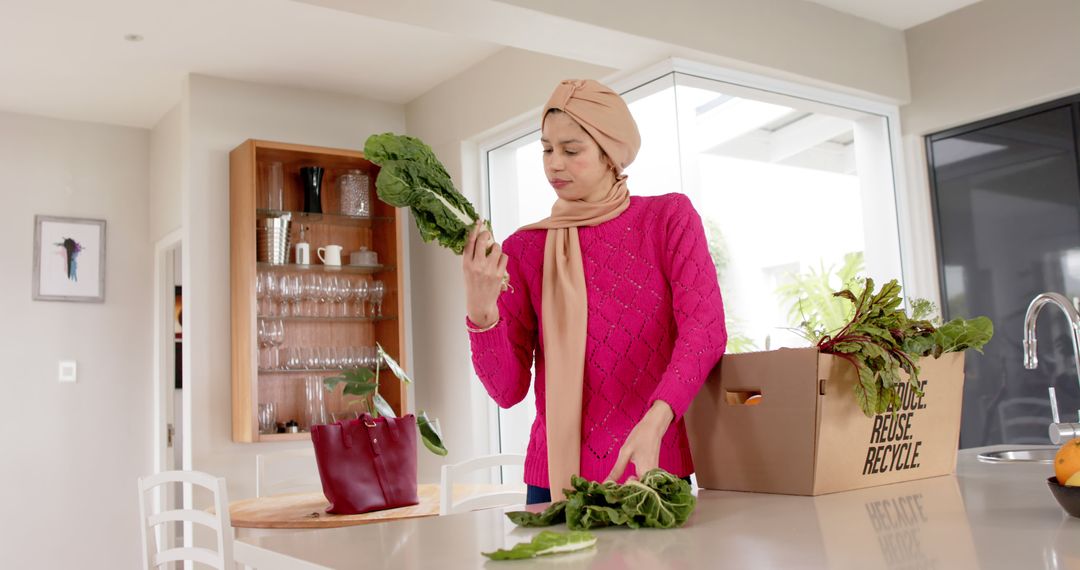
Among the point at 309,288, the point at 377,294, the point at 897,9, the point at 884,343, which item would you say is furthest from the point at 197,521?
the point at 897,9

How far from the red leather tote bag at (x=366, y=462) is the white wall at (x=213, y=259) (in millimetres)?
1598

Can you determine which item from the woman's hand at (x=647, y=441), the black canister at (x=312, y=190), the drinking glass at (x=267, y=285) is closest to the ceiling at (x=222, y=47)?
the black canister at (x=312, y=190)

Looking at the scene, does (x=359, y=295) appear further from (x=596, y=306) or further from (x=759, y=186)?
(x=596, y=306)

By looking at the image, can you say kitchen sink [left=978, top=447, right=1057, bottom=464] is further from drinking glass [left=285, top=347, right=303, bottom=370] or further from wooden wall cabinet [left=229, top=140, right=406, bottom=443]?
drinking glass [left=285, top=347, right=303, bottom=370]

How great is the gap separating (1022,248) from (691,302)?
2729 millimetres

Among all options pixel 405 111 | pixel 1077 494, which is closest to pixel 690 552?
pixel 1077 494

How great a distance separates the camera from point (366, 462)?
2.51 meters

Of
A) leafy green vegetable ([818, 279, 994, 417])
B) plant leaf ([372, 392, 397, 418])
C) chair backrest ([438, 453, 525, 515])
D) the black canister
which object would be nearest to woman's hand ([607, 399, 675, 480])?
leafy green vegetable ([818, 279, 994, 417])

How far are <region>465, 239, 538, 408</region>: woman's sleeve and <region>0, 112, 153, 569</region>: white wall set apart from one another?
3.79m

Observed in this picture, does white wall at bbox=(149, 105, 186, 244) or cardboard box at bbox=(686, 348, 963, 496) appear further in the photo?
white wall at bbox=(149, 105, 186, 244)

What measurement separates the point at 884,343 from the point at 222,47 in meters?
3.27

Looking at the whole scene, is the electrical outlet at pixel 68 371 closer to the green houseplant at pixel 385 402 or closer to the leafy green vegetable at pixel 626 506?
the green houseplant at pixel 385 402

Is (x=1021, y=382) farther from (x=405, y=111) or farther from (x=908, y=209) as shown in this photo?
(x=405, y=111)

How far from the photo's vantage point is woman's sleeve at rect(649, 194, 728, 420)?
3.97 feet
